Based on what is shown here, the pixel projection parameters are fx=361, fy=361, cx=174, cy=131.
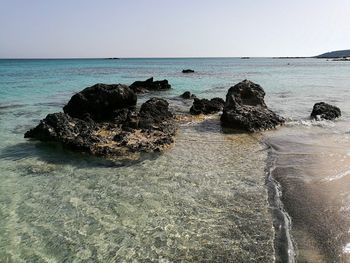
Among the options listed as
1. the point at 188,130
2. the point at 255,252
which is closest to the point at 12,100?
the point at 188,130

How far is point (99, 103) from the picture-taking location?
17766 millimetres

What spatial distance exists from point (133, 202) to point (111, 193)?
80 centimetres

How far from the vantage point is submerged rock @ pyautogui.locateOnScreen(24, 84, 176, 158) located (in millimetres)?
12008

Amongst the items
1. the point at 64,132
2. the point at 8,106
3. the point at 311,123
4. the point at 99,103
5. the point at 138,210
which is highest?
the point at 99,103

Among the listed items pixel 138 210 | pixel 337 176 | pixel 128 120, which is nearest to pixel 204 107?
pixel 128 120

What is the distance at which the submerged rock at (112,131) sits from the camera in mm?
12008

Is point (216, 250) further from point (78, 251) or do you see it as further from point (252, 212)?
point (78, 251)

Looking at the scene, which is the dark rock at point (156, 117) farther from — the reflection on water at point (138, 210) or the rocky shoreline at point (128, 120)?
the reflection on water at point (138, 210)

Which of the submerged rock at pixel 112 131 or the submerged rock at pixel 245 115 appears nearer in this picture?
the submerged rock at pixel 112 131

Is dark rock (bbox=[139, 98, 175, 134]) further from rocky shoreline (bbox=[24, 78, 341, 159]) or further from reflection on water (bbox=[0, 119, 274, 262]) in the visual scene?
reflection on water (bbox=[0, 119, 274, 262])

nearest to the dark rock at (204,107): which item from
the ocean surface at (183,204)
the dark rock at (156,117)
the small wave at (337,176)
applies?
the dark rock at (156,117)

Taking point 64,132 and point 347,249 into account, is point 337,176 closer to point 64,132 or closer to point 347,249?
point 347,249

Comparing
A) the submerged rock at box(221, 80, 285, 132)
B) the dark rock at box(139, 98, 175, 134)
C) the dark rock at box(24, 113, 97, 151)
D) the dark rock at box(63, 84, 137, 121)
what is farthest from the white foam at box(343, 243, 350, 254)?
the dark rock at box(63, 84, 137, 121)

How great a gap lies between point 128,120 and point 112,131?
2.92 ft
